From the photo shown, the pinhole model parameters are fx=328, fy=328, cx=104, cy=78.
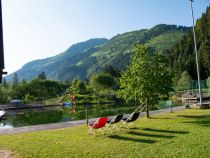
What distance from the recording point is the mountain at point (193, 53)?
96500mm

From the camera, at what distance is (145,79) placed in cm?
2409

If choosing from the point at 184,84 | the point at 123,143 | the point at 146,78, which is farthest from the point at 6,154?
the point at 184,84

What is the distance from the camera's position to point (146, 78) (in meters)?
24.1

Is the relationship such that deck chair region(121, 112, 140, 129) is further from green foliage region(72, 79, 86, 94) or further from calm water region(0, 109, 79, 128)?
green foliage region(72, 79, 86, 94)

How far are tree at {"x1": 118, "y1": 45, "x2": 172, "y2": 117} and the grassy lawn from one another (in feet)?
19.6

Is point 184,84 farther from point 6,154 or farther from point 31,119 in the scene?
point 6,154

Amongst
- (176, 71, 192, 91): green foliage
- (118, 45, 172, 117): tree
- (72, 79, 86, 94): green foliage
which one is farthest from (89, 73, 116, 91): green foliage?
(118, 45, 172, 117): tree

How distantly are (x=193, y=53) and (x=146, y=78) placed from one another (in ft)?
296

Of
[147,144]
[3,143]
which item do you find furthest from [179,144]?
[3,143]

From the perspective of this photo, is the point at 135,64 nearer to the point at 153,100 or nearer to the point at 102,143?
the point at 153,100

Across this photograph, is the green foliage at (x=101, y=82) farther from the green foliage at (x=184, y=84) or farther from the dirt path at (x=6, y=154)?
the dirt path at (x=6, y=154)

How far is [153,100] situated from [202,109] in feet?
21.2

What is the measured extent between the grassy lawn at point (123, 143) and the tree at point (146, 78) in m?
5.99

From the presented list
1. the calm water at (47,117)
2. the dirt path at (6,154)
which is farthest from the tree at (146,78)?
the dirt path at (6,154)
